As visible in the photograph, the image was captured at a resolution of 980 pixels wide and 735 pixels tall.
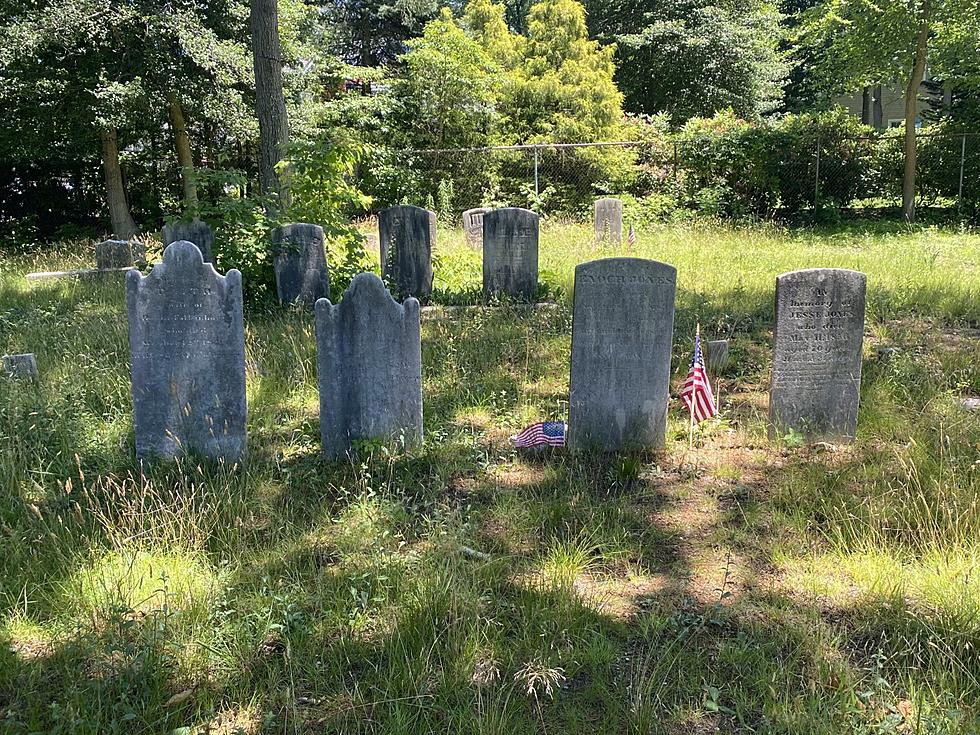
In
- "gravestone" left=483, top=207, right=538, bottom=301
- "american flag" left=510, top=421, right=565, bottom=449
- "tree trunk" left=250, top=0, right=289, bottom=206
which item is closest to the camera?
"american flag" left=510, top=421, right=565, bottom=449

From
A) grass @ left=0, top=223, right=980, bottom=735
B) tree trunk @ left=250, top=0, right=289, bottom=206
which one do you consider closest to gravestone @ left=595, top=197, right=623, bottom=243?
tree trunk @ left=250, top=0, right=289, bottom=206

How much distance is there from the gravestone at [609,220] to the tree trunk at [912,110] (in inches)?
280

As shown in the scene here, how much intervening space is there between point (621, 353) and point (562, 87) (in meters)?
17.3

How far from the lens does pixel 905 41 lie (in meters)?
15.5

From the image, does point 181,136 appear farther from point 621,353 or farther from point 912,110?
point 912,110

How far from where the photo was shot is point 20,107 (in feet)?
47.2

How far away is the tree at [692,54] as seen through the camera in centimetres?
2736

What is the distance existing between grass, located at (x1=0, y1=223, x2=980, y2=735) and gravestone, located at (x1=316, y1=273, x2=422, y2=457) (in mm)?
254

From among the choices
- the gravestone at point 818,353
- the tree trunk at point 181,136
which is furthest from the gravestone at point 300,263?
the tree trunk at point 181,136

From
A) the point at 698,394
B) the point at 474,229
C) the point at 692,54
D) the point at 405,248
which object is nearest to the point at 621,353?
the point at 698,394

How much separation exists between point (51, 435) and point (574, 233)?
1187 cm

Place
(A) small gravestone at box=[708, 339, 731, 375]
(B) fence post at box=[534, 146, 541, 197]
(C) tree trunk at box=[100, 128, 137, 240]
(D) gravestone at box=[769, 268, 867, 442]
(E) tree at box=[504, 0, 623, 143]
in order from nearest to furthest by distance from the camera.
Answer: (D) gravestone at box=[769, 268, 867, 442]
(A) small gravestone at box=[708, 339, 731, 375]
(C) tree trunk at box=[100, 128, 137, 240]
(B) fence post at box=[534, 146, 541, 197]
(E) tree at box=[504, 0, 623, 143]

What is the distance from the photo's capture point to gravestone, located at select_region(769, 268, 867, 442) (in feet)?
15.6

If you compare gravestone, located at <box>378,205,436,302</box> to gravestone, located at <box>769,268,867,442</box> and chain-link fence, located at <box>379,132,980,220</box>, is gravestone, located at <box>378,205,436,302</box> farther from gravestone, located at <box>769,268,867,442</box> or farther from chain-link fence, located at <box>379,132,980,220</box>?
chain-link fence, located at <box>379,132,980,220</box>
